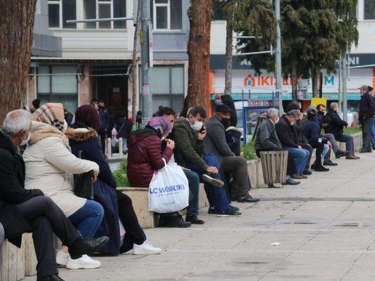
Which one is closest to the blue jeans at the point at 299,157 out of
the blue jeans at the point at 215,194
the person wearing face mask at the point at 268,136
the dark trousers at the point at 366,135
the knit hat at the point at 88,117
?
the person wearing face mask at the point at 268,136

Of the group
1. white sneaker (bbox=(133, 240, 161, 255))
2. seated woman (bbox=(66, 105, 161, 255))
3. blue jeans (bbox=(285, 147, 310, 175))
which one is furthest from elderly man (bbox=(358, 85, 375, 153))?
seated woman (bbox=(66, 105, 161, 255))

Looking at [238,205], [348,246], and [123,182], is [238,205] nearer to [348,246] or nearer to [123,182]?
[123,182]

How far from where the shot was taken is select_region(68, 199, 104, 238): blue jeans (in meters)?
11.2

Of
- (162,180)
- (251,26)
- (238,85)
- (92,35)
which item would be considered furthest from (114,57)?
(162,180)

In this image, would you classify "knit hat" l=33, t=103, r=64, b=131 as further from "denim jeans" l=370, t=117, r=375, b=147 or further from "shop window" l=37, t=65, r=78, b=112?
"shop window" l=37, t=65, r=78, b=112

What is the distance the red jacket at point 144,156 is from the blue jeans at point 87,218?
293 centimetres

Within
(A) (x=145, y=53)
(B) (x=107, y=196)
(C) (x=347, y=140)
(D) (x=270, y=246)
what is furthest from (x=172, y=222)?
(C) (x=347, y=140)

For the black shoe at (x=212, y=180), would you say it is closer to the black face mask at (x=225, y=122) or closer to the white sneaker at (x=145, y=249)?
the black face mask at (x=225, y=122)

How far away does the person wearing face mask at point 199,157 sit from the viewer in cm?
1574

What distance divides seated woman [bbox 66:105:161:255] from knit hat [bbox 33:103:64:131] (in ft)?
1.40

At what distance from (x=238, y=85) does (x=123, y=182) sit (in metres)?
49.6

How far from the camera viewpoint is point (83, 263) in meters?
11.4

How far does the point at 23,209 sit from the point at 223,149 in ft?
25.1

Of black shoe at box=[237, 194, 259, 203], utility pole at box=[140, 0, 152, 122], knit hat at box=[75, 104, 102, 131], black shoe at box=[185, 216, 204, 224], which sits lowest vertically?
black shoe at box=[237, 194, 259, 203]
